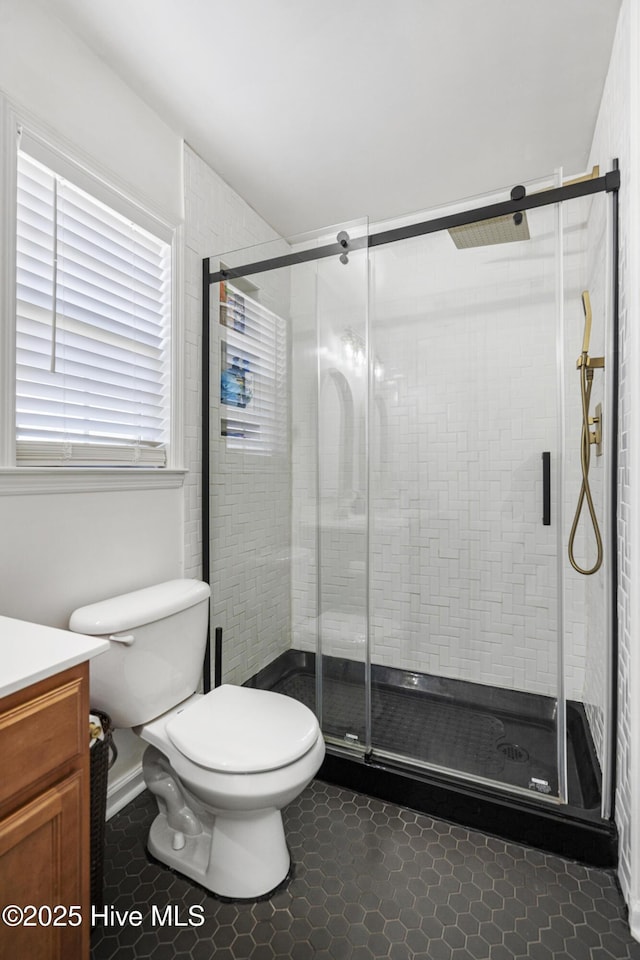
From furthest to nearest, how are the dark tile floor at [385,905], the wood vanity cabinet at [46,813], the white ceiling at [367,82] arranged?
the white ceiling at [367,82] < the dark tile floor at [385,905] < the wood vanity cabinet at [46,813]

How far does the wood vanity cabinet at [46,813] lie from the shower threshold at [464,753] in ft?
3.51

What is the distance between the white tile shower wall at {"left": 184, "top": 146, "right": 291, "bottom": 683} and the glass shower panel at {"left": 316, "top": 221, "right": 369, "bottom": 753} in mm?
220

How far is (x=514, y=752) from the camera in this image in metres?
1.84

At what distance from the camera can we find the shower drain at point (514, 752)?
5.89ft

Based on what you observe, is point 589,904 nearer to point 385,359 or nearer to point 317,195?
point 385,359

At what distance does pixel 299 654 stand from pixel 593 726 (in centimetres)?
117

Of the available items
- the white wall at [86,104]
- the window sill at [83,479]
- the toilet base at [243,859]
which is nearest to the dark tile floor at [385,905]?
the toilet base at [243,859]

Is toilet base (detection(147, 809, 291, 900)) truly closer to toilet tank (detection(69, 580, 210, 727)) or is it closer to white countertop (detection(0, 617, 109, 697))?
toilet tank (detection(69, 580, 210, 727))

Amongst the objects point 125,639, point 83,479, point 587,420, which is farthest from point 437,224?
point 125,639

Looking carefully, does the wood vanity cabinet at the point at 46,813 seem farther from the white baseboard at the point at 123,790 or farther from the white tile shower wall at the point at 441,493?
the white tile shower wall at the point at 441,493

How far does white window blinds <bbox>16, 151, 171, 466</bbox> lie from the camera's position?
1.43 metres

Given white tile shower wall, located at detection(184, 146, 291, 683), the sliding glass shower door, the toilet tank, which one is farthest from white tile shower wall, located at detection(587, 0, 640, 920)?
the toilet tank

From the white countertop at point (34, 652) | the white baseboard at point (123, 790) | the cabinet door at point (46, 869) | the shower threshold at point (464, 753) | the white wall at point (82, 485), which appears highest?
the white wall at point (82, 485)

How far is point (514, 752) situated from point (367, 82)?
2.52 meters
